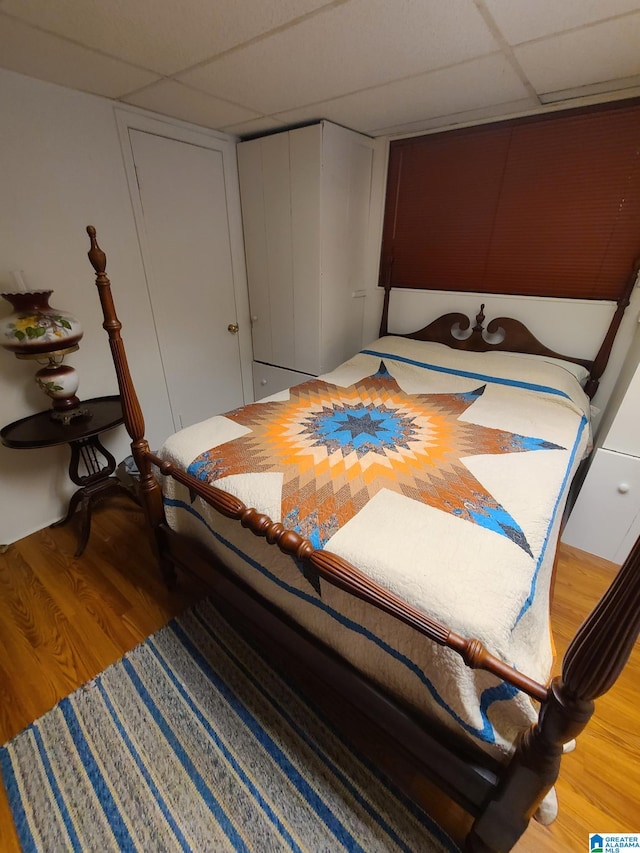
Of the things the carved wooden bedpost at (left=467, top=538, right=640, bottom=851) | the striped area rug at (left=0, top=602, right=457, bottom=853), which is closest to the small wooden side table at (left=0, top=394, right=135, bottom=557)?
the striped area rug at (left=0, top=602, right=457, bottom=853)

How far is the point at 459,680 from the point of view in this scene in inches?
31.9

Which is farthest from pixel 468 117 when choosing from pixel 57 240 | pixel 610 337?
pixel 57 240

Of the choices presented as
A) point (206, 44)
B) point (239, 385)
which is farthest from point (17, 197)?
point (239, 385)

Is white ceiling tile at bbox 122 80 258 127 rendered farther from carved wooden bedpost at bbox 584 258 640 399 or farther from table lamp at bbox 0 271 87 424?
carved wooden bedpost at bbox 584 258 640 399

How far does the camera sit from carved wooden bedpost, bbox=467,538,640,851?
1.82ft

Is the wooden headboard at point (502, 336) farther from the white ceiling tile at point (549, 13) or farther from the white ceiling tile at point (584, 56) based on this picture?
the white ceiling tile at point (549, 13)

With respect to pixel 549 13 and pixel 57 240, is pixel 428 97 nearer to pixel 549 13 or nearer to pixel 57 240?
pixel 549 13

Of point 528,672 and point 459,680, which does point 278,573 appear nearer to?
point 459,680

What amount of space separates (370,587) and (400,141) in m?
2.85

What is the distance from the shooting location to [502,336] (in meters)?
2.41

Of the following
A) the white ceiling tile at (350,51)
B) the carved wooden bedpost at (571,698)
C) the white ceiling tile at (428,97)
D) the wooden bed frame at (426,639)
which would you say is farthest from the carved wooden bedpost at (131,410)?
the white ceiling tile at (428,97)

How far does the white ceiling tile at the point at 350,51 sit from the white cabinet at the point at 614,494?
155 centimetres

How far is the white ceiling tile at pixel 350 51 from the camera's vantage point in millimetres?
1211

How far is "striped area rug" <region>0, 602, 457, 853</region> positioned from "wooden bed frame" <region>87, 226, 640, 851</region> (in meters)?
0.11
